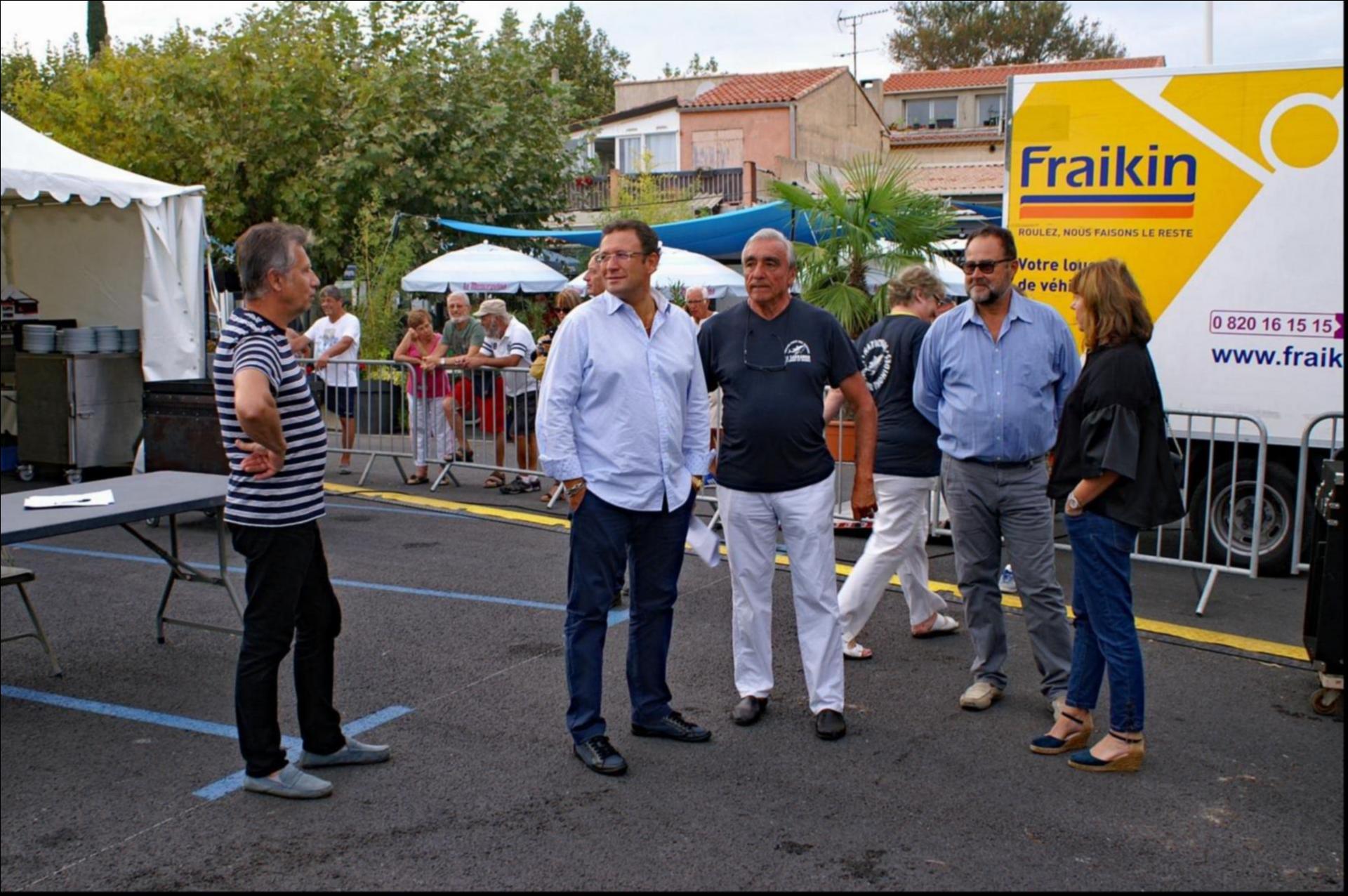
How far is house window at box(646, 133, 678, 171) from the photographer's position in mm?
44875

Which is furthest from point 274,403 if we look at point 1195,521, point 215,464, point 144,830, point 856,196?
point 856,196

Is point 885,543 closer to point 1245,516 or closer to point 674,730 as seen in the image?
point 674,730

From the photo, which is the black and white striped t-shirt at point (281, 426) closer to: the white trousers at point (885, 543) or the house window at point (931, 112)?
the white trousers at point (885, 543)

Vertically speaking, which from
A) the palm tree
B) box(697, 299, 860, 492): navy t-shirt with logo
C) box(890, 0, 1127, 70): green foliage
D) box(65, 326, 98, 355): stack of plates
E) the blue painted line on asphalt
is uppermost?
box(890, 0, 1127, 70): green foliage

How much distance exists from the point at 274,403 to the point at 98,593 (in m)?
4.02

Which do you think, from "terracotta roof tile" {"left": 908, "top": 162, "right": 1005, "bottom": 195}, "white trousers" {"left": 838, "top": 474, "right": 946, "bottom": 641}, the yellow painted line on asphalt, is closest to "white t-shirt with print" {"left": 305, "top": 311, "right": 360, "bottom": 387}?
the yellow painted line on asphalt

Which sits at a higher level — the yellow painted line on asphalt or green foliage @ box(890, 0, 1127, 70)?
green foliage @ box(890, 0, 1127, 70)

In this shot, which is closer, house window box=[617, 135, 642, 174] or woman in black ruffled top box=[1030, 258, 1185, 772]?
woman in black ruffled top box=[1030, 258, 1185, 772]

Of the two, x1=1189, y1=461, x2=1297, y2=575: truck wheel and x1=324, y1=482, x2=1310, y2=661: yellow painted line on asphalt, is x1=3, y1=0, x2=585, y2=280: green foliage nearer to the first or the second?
x1=324, y1=482, x2=1310, y2=661: yellow painted line on asphalt

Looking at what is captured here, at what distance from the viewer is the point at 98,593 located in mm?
7438

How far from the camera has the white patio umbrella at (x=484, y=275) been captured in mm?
17719

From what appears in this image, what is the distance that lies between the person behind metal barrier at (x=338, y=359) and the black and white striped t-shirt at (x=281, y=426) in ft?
26.9

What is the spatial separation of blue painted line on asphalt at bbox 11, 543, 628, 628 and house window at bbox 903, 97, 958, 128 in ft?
168

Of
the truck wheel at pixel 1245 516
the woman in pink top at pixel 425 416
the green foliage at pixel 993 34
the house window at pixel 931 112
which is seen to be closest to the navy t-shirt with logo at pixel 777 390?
the truck wheel at pixel 1245 516
